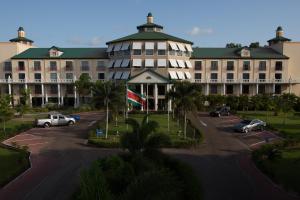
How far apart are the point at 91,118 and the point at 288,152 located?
33713 mm

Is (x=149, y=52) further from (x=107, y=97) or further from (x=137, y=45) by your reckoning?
(x=107, y=97)

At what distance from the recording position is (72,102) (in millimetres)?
71812

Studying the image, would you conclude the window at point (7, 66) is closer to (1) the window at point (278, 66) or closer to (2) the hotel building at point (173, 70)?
(2) the hotel building at point (173, 70)

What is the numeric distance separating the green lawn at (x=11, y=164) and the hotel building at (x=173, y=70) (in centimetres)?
3712

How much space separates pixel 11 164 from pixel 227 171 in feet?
57.3

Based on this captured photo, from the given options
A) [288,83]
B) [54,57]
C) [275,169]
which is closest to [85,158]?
[275,169]

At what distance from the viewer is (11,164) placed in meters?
24.8

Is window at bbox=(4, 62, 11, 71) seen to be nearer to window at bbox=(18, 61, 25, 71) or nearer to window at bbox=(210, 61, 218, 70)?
window at bbox=(18, 61, 25, 71)

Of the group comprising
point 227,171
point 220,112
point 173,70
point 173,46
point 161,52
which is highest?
point 173,46

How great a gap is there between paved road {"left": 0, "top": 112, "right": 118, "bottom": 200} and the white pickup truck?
58.5 inches

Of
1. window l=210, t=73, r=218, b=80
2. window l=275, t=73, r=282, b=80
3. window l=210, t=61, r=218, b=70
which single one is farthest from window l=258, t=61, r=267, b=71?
window l=210, t=73, r=218, b=80

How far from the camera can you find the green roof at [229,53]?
226 ft

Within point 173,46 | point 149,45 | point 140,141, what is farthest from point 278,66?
point 140,141

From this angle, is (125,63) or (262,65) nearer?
(125,63)
